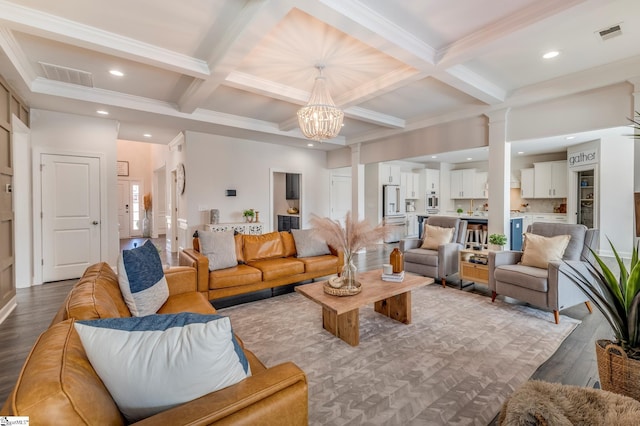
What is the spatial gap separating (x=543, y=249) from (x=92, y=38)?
5.09 meters

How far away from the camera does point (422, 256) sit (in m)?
4.45

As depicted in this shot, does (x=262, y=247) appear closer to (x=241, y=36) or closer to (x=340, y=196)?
→ (x=241, y=36)

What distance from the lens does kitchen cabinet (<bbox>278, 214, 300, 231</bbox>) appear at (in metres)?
7.61

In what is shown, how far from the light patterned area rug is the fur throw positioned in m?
0.67

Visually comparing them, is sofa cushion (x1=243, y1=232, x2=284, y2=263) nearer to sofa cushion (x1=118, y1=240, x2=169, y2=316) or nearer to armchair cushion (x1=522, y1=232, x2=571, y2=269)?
sofa cushion (x1=118, y1=240, x2=169, y2=316)

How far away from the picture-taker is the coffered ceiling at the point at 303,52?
2357 millimetres

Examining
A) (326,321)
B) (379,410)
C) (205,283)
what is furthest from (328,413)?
(205,283)

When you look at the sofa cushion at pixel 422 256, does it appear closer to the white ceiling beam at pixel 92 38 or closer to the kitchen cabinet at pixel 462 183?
the white ceiling beam at pixel 92 38

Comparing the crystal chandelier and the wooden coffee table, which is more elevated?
the crystal chandelier

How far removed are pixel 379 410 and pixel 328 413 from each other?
315 mm

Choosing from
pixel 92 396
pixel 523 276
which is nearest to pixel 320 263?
pixel 523 276

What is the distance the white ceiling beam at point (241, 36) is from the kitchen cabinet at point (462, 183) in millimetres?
8349

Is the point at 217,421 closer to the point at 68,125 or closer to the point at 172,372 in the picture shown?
the point at 172,372

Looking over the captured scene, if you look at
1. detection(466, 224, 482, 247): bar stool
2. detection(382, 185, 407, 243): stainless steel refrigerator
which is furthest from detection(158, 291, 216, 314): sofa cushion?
detection(382, 185, 407, 243): stainless steel refrigerator
